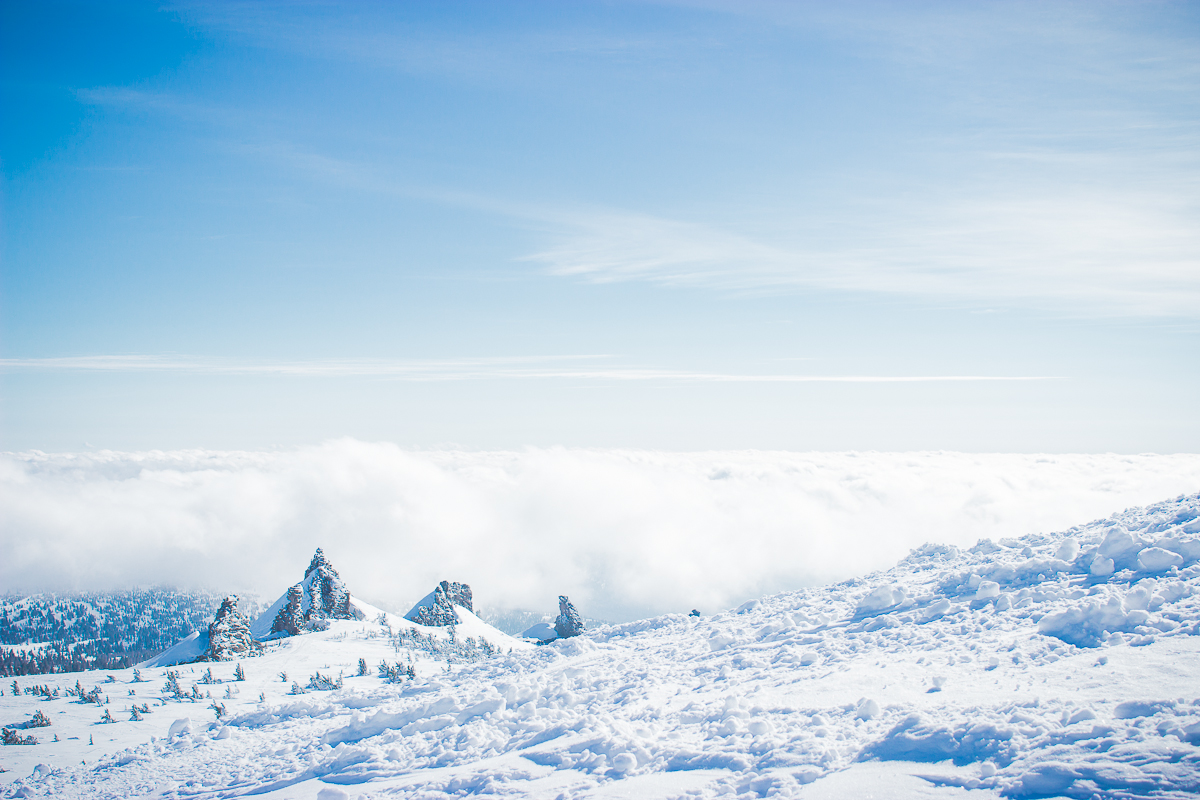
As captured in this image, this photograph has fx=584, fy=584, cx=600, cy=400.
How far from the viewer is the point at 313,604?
57562mm

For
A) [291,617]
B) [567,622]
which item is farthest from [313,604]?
[567,622]

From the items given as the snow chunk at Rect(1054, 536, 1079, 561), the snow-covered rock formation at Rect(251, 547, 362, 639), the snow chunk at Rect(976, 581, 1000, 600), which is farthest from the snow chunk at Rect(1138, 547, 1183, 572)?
the snow-covered rock formation at Rect(251, 547, 362, 639)

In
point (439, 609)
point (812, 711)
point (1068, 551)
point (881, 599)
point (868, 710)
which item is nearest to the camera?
point (868, 710)

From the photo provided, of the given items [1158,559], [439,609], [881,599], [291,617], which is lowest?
[439,609]

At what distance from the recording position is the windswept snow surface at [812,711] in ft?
28.7

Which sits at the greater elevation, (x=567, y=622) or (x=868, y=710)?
(x=868, y=710)

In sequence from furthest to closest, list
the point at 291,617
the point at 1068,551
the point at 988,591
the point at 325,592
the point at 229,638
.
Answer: the point at 325,592, the point at 291,617, the point at 229,638, the point at 1068,551, the point at 988,591

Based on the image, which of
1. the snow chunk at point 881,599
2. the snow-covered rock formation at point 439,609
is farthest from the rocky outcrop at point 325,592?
the snow chunk at point 881,599

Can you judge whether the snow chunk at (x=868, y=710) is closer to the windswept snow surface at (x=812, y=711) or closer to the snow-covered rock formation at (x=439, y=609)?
the windswept snow surface at (x=812, y=711)

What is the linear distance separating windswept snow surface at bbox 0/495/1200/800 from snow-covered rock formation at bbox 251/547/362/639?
105ft

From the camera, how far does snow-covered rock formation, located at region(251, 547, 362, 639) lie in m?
54.1

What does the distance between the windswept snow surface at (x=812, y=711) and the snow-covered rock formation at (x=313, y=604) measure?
32.1m

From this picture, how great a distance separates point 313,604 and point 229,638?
1328cm

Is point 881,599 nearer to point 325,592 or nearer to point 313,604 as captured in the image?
point 313,604
